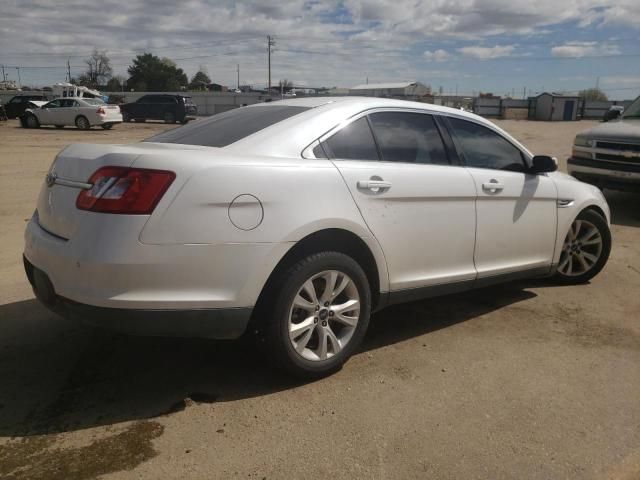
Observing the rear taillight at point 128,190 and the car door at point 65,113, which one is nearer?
the rear taillight at point 128,190

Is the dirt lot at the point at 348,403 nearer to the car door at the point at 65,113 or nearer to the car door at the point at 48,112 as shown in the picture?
the car door at the point at 65,113

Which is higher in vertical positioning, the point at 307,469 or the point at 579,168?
the point at 579,168

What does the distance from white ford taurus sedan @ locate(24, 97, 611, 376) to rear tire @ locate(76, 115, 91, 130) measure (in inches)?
A: 996

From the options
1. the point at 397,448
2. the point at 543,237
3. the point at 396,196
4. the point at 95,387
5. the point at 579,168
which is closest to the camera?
the point at 397,448

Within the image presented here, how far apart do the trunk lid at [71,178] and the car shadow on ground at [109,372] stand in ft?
2.87

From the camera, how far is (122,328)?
276cm

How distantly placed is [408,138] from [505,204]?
975mm

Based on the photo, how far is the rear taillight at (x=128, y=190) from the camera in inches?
106

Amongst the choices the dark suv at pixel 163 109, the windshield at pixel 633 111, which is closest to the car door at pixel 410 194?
the windshield at pixel 633 111

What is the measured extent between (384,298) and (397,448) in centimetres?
105

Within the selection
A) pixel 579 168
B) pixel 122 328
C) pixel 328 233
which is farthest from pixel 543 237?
pixel 579 168

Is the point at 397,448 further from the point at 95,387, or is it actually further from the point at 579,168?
the point at 579,168

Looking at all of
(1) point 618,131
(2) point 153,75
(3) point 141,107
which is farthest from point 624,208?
(2) point 153,75

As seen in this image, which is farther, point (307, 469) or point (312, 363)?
point (312, 363)
